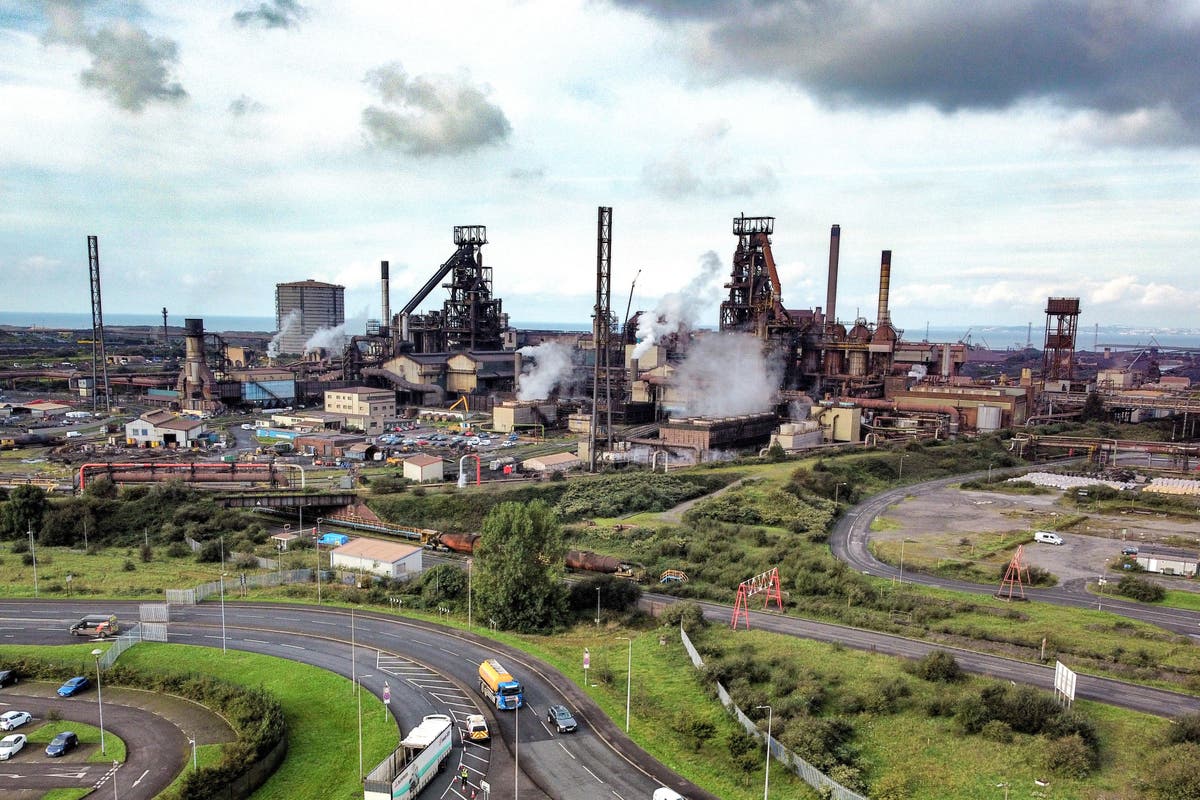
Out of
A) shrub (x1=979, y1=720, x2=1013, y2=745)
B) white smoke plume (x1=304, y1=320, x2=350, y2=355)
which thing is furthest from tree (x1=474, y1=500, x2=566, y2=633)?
white smoke plume (x1=304, y1=320, x2=350, y2=355)

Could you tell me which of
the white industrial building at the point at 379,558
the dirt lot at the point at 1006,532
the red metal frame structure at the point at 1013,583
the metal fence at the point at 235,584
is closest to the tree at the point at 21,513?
the metal fence at the point at 235,584

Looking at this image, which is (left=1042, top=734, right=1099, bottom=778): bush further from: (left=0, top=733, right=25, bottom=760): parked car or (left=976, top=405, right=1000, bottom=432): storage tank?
(left=976, top=405, right=1000, bottom=432): storage tank

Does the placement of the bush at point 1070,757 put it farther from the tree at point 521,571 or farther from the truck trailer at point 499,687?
the tree at point 521,571

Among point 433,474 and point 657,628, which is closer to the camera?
point 657,628

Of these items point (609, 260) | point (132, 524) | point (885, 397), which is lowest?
point (132, 524)

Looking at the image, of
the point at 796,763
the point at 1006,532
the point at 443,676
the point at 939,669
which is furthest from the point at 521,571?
the point at 1006,532

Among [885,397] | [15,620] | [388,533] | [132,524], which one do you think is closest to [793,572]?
[388,533]

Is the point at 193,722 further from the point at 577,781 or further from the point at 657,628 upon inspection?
the point at 657,628

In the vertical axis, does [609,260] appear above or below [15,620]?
above

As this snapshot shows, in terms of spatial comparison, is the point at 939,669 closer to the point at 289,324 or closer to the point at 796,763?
the point at 796,763
